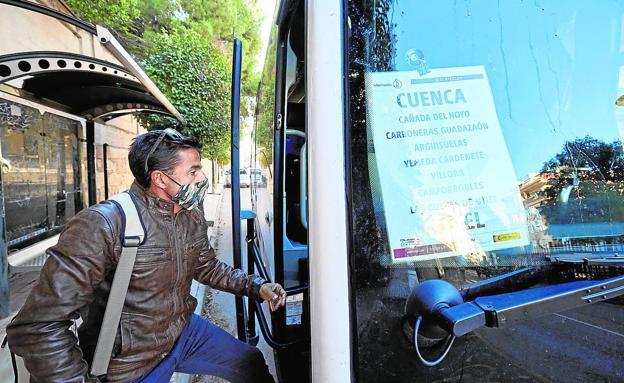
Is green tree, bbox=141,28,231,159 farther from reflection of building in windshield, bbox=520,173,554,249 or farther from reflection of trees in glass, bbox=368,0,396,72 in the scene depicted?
reflection of building in windshield, bbox=520,173,554,249

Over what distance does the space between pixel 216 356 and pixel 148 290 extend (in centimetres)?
62

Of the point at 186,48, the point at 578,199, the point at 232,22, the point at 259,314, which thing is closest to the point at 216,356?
the point at 259,314

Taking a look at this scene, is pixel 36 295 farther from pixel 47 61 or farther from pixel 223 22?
pixel 223 22

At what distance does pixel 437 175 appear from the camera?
3.56ft

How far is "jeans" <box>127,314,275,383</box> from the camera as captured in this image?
1721mm

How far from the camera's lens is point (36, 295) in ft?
3.78

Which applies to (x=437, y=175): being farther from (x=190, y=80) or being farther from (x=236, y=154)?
(x=190, y=80)

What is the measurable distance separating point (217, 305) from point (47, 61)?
3400 millimetres

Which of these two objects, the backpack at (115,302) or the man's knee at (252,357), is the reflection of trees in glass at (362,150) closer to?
the backpack at (115,302)

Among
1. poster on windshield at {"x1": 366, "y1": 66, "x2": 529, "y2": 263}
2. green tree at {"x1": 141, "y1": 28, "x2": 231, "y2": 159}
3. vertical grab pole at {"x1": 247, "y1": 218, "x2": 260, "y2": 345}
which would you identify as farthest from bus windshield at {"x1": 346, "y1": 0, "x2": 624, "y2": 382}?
green tree at {"x1": 141, "y1": 28, "x2": 231, "y2": 159}

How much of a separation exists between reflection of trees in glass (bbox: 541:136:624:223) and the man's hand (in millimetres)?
1140

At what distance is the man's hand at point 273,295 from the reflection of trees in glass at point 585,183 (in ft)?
3.74

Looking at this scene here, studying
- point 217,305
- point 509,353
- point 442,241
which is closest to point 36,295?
point 442,241

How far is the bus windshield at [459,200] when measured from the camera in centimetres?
108
